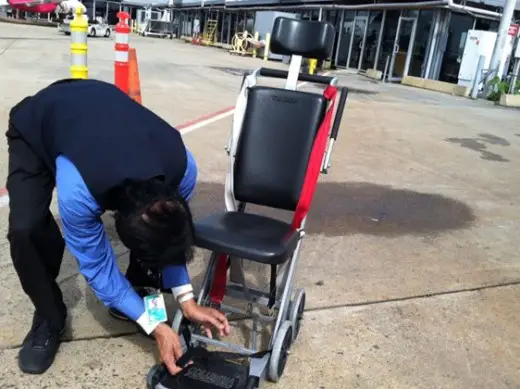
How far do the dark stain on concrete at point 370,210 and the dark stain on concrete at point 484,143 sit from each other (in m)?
2.52

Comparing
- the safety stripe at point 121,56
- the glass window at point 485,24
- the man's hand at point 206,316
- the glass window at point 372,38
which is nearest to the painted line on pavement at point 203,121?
the safety stripe at point 121,56

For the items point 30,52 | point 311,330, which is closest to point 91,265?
point 311,330

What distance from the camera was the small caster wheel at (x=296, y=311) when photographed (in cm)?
263

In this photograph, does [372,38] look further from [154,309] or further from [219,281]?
[154,309]

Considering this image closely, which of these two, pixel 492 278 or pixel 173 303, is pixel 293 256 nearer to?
pixel 173 303

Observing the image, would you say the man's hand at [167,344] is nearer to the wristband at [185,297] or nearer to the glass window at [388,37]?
the wristband at [185,297]

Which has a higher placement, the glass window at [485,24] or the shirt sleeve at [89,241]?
the glass window at [485,24]

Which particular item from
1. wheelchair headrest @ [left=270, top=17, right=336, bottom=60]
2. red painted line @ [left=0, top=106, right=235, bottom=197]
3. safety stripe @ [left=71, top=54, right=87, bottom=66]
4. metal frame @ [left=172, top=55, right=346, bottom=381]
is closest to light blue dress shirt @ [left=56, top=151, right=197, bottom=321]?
metal frame @ [left=172, top=55, right=346, bottom=381]

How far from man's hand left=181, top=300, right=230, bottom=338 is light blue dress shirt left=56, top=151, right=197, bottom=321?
0.61 ft

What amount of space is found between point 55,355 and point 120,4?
5391 cm

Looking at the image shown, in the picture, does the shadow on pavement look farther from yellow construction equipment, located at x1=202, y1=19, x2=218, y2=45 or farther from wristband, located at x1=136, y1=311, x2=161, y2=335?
yellow construction equipment, located at x1=202, y1=19, x2=218, y2=45

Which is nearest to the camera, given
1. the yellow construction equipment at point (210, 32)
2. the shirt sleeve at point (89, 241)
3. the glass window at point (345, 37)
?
the shirt sleeve at point (89, 241)

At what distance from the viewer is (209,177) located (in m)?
5.34

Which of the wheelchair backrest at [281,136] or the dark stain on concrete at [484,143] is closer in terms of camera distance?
the wheelchair backrest at [281,136]
